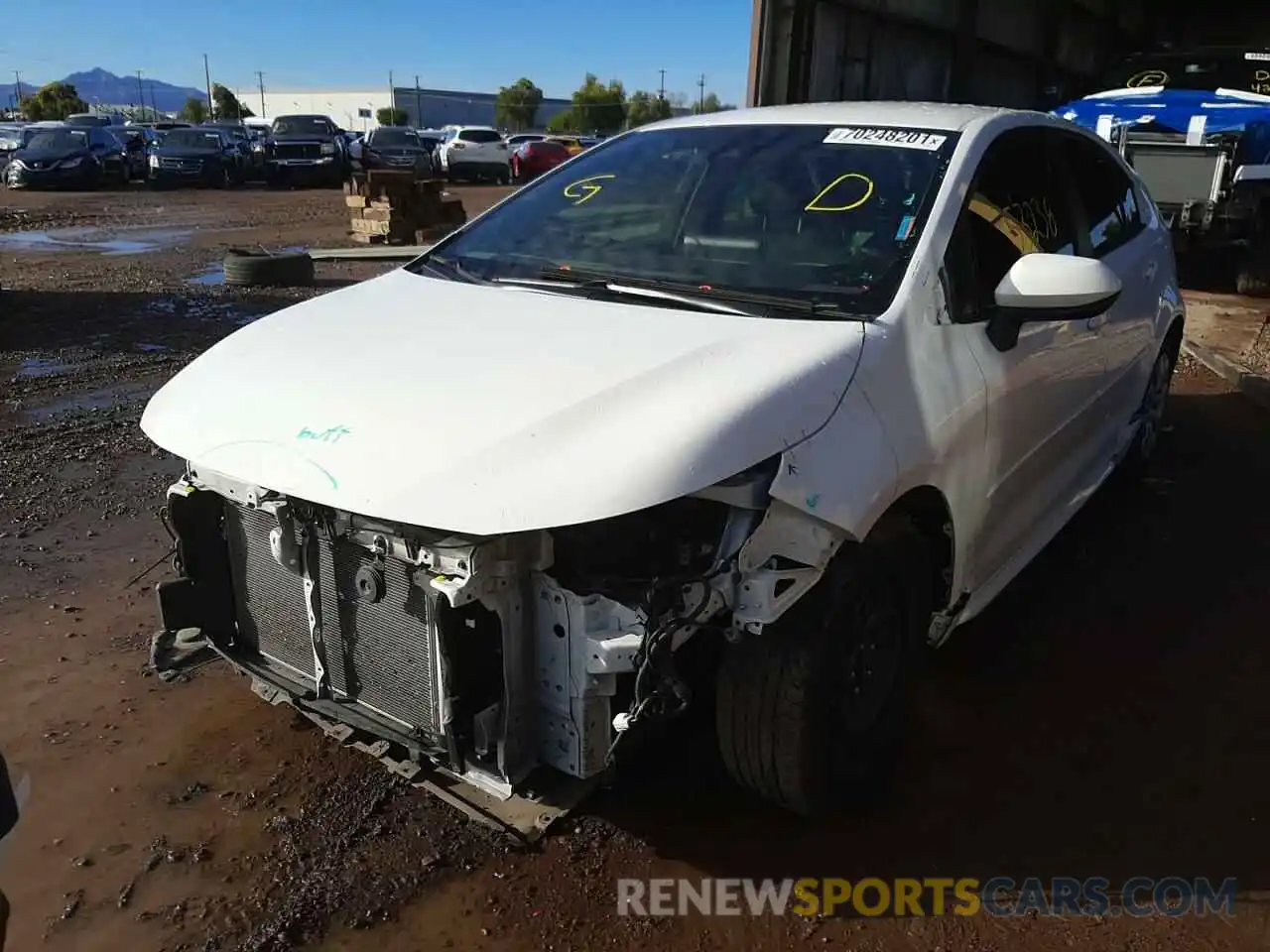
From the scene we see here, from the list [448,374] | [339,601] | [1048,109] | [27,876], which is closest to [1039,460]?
[448,374]

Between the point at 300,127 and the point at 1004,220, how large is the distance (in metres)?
25.7

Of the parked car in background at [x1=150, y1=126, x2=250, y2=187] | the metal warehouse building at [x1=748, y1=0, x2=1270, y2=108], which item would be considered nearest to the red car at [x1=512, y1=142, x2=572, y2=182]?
the parked car in background at [x1=150, y1=126, x2=250, y2=187]

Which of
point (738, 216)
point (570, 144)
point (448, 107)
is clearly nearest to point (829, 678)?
point (738, 216)

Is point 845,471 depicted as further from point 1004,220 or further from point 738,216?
point 1004,220

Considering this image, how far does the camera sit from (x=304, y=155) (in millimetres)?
25266

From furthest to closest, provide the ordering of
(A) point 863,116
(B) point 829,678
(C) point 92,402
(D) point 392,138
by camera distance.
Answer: (D) point 392,138 → (C) point 92,402 → (A) point 863,116 → (B) point 829,678

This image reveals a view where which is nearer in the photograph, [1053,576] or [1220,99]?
[1053,576]

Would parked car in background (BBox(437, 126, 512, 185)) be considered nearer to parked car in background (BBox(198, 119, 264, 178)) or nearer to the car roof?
parked car in background (BBox(198, 119, 264, 178))

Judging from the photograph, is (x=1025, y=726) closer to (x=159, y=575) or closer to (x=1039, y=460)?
(x=1039, y=460)

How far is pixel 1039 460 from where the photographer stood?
367 cm

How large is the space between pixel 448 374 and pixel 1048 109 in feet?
43.6

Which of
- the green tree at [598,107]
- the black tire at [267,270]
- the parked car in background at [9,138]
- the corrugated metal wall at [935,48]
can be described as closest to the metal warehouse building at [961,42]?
the corrugated metal wall at [935,48]

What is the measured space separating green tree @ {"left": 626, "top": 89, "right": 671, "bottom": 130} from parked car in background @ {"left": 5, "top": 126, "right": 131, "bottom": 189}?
5166 centimetres

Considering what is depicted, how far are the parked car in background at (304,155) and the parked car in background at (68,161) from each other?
3528 mm
